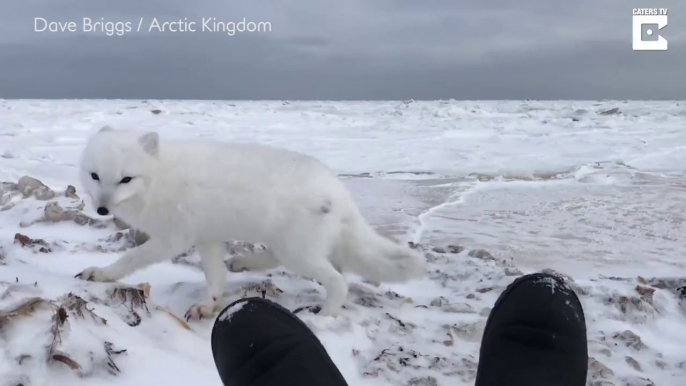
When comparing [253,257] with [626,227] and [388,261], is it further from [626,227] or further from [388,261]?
[626,227]

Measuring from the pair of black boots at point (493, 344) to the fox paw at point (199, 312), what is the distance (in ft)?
1.26

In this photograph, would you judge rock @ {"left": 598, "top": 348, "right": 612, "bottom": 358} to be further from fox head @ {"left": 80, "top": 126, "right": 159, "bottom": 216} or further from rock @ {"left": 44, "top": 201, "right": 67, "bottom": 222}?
rock @ {"left": 44, "top": 201, "right": 67, "bottom": 222}

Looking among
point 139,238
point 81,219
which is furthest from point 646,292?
point 81,219

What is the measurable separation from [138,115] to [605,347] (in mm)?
11633

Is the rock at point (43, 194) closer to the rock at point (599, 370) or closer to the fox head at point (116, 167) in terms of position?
the fox head at point (116, 167)

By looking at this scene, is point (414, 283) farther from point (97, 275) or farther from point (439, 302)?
point (97, 275)

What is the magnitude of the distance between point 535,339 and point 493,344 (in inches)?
4.4

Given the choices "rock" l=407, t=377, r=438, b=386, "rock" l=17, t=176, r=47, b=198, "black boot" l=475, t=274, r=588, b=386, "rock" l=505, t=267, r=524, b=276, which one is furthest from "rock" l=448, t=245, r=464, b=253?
"rock" l=17, t=176, r=47, b=198

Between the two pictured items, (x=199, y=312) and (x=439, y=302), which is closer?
(x=199, y=312)

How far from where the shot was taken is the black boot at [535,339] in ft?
5.00

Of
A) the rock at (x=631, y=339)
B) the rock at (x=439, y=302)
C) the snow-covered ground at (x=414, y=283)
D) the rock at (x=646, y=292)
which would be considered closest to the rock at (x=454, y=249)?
the snow-covered ground at (x=414, y=283)

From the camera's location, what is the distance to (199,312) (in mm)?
1890

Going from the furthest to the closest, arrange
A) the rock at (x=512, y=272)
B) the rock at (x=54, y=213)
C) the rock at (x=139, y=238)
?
the rock at (x=54, y=213) → the rock at (x=139, y=238) → the rock at (x=512, y=272)

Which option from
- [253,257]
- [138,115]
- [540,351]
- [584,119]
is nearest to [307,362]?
[540,351]
